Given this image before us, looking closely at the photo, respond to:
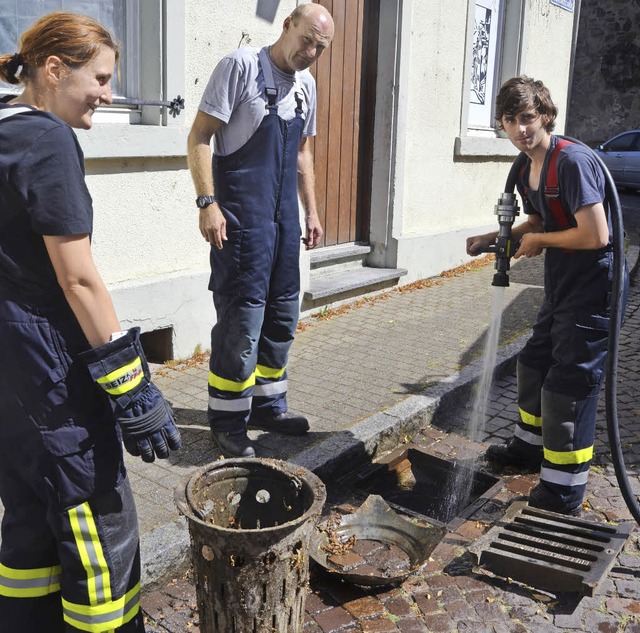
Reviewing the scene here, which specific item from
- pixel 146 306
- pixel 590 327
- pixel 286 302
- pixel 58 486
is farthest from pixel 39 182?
pixel 146 306

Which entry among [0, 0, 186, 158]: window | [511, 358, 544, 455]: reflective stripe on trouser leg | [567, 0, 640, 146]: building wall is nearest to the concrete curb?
[511, 358, 544, 455]: reflective stripe on trouser leg

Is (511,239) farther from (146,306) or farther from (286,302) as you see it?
(146,306)

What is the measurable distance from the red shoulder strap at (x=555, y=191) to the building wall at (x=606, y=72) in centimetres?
2311

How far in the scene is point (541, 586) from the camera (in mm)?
3320

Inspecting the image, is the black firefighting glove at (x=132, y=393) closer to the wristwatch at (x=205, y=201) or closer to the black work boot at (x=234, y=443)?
the wristwatch at (x=205, y=201)

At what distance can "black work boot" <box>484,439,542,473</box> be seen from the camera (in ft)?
14.6

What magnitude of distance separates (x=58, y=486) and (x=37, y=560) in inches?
13.0

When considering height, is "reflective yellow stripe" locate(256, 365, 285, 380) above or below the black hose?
below

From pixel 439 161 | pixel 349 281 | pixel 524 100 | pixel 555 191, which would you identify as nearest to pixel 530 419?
pixel 555 191

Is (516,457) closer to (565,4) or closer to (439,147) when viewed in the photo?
(439,147)

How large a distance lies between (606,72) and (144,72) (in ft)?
76.2

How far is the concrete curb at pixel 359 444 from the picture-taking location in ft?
10.5

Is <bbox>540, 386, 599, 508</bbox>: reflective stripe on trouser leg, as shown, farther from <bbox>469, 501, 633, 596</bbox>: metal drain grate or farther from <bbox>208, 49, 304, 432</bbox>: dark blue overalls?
<bbox>208, 49, 304, 432</bbox>: dark blue overalls

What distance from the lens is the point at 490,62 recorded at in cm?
1029
